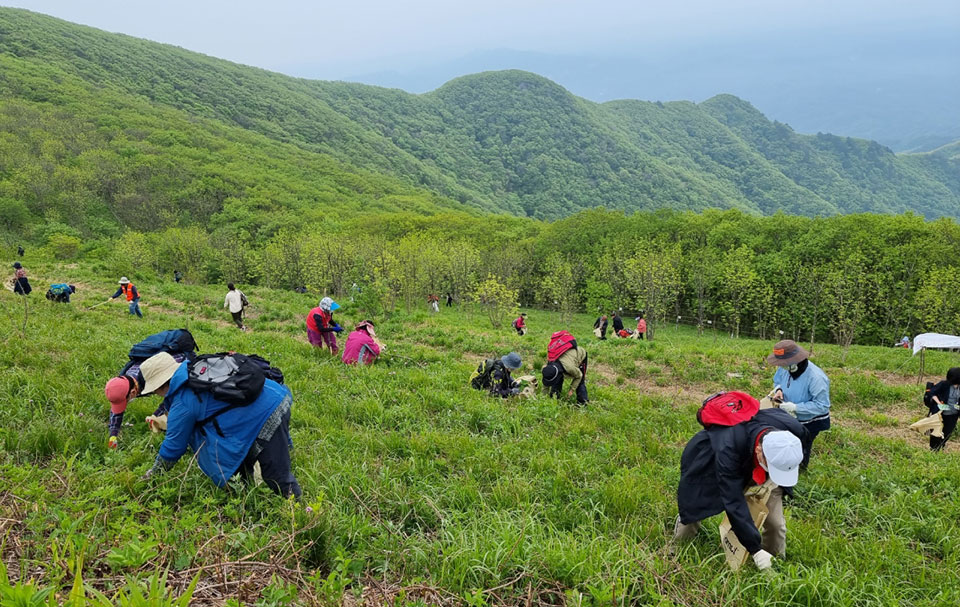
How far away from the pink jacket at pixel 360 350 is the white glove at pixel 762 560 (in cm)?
753

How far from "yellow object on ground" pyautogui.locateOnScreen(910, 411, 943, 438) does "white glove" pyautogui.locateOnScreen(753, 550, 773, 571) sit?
23.3ft

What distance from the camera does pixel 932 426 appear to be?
322 inches

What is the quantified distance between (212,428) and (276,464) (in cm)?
62

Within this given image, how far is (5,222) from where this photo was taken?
57469 mm

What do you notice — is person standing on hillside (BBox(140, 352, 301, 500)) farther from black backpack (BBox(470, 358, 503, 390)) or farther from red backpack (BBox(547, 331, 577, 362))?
red backpack (BBox(547, 331, 577, 362))

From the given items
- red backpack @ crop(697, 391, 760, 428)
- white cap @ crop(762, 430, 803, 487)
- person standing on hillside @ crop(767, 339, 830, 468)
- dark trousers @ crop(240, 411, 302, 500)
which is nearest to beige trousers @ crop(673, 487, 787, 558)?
white cap @ crop(762, 430, 803, 487)

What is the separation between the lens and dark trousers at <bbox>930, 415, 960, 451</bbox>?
25.2ft

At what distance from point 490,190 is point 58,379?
184239 millimetres

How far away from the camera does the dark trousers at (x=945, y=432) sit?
769 centimetres

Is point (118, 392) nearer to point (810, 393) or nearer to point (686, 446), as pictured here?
point (686, 446)

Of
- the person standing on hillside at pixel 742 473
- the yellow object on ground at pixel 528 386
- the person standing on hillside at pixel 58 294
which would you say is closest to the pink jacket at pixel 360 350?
the yellow object on ground at pixel 528 386

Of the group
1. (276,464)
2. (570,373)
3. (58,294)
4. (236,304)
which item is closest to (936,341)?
(570,373)

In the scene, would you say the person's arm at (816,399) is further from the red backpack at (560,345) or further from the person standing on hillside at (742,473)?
the red backpack at (560,345)

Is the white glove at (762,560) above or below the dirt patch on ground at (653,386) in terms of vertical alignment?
above
